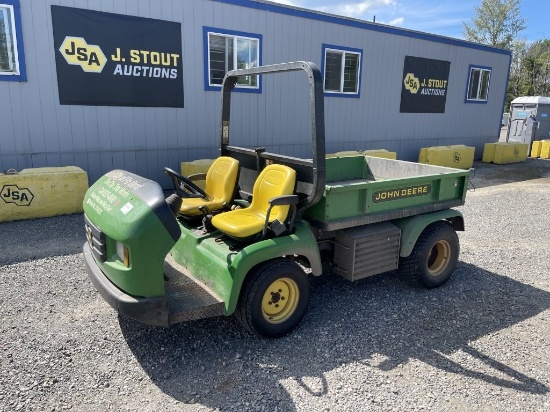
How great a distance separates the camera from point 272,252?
3264 mm

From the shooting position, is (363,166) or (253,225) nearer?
(253,225)

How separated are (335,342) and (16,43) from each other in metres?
6.98

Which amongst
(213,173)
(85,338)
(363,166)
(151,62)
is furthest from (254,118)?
(85,338)

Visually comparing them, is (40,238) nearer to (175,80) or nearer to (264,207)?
(264,207)

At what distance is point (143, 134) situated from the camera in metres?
8.21

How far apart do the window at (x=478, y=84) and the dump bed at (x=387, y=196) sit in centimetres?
1118

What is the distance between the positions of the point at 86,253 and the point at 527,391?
3.55m

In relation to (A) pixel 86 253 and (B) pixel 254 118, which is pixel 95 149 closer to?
(B) pixel 254 118

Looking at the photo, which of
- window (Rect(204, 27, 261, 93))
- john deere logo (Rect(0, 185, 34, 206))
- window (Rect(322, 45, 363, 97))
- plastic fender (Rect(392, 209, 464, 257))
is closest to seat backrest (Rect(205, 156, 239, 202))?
plastic fender (Rect(392, 209, 464, 257))

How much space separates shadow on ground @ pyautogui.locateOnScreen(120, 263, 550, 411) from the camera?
9.64 ft

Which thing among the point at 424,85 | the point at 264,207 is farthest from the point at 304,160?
the point at 424,85

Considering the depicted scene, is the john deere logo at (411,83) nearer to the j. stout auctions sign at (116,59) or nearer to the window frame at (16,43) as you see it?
the j. stout auctions sign at (116,59)

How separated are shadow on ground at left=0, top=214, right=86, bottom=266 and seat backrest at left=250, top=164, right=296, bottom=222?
295 cm

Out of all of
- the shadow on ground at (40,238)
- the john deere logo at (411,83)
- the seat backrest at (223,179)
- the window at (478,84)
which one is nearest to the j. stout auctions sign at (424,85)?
the john deere logo at (411,83)
